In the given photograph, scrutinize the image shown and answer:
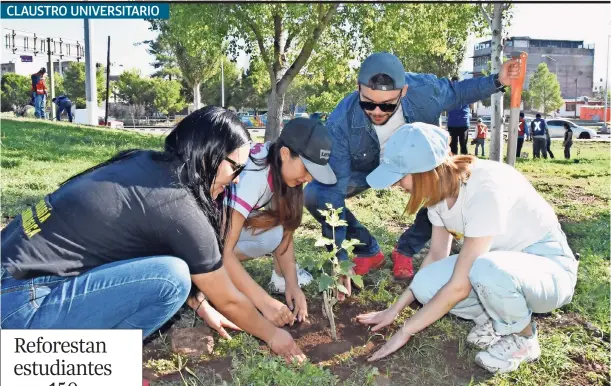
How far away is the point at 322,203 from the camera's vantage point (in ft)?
11.1

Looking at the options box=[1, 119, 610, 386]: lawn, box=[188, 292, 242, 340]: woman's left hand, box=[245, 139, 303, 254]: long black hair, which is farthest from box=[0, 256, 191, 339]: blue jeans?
box=[245, 139, 303, 254]: long black hair

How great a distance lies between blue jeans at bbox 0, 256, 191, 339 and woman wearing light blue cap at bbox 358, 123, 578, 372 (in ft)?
2.99

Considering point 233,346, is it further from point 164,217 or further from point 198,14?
point 198,14

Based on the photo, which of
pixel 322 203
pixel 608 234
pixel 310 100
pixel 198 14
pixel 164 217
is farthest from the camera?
pixel 310 100

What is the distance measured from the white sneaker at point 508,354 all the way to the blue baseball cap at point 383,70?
56.8 inches

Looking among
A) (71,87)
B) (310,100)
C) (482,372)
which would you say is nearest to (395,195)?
(482,372)

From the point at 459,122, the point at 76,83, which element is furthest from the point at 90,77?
the point at 76,83

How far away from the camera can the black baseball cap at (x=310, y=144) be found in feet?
8.52

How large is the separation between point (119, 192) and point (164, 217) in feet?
0.58

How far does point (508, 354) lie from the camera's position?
252 cm

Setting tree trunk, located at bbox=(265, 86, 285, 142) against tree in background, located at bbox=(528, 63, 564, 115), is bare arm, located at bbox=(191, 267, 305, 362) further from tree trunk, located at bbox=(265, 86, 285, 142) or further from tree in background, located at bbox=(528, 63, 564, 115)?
tree in background, located at bbox=(528, 63, 564, 115)

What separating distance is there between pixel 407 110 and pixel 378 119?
0.80 feet

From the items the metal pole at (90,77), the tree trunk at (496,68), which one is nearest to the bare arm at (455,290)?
the tree trunk at (496,68)

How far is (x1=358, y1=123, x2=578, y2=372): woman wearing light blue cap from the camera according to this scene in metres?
2.30
